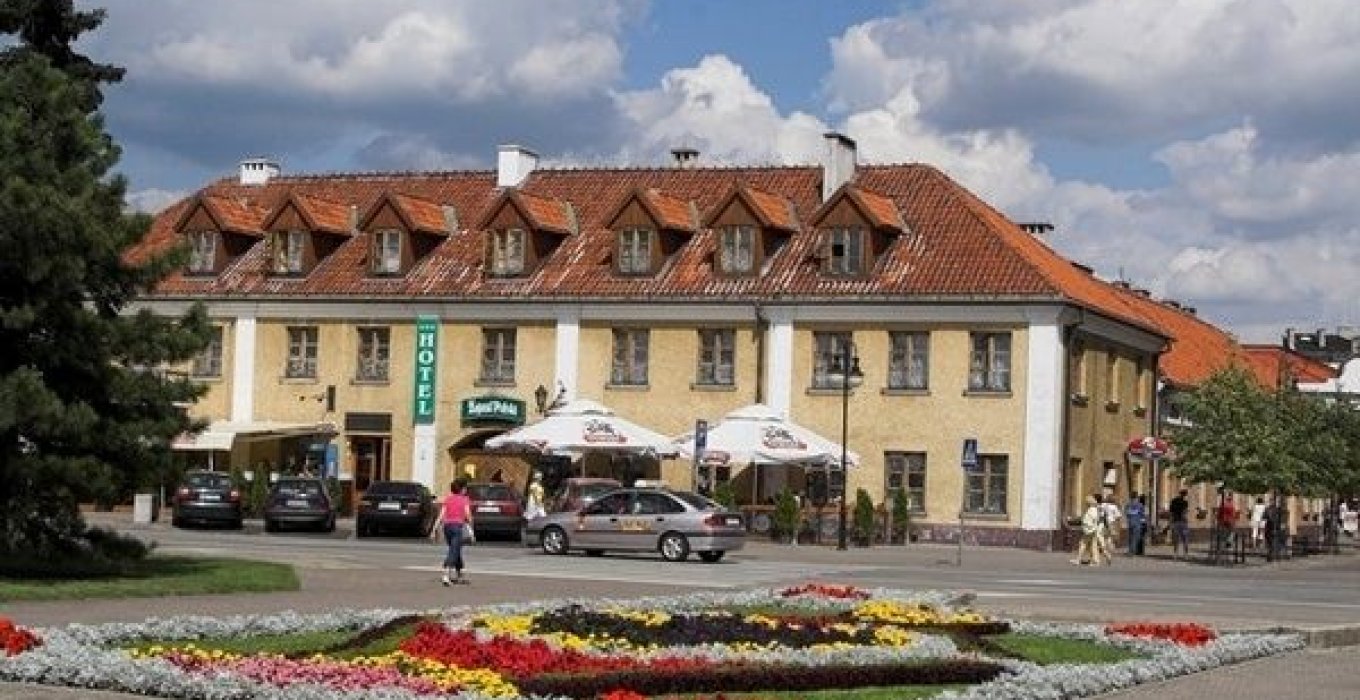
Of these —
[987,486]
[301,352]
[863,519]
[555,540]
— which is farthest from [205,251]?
[987,486]

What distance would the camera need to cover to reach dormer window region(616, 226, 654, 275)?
190 feet

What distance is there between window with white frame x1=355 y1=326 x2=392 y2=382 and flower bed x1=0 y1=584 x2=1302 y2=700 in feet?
123

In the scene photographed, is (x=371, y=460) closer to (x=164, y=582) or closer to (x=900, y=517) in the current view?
(x=900, y=517)

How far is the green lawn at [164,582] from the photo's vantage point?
2583 centimetres

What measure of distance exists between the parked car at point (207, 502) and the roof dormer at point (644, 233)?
1306cm

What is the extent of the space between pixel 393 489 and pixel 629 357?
952cm

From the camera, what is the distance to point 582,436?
5188cm

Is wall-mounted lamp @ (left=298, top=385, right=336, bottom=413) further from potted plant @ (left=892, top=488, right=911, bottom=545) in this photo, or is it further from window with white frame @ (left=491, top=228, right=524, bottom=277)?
potted plant @ (left=892, top=488, right=911, bottom=545)

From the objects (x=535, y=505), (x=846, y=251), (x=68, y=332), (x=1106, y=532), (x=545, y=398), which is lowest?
(x=1106, y=532)

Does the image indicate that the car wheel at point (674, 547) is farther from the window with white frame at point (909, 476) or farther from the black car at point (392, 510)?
the window with white frame at point (909, 476)

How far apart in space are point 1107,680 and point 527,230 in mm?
43084

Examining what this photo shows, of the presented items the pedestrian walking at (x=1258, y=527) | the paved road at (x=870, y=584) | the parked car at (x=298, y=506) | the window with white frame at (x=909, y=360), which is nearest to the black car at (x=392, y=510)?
the paved road at (x=870, y=584)

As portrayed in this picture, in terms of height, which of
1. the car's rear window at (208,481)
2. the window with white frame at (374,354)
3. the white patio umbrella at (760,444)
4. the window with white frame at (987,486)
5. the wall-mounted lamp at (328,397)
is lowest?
the car's rear window at (208,481)

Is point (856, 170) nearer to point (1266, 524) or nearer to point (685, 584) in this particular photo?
point (1266, 524)
